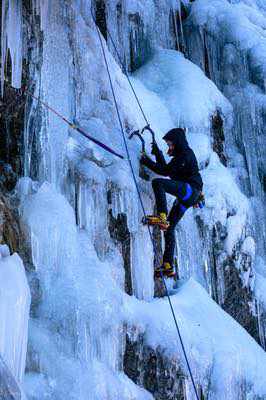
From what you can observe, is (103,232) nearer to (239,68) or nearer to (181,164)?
(181,164)

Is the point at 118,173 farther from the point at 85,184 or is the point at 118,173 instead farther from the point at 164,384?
the point at 164,384

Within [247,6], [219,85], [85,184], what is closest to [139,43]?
[219,85]

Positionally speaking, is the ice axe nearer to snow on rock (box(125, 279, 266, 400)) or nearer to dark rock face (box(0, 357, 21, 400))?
snow on rock (box(125, 279, 266, 400))

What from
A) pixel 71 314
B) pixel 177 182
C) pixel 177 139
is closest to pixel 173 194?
pixel 177 182

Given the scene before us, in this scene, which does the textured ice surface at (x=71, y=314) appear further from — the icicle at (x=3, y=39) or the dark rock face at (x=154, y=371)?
the icicle at (x=3, y=39)

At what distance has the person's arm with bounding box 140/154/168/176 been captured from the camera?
8000mm

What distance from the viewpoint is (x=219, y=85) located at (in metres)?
12.5

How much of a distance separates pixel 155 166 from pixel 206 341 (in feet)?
6.07

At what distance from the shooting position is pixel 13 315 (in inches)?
207

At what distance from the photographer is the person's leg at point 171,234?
7.78 meters

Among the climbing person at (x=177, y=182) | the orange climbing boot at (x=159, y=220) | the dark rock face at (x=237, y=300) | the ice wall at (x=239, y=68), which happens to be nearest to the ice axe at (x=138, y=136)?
the climbing person at (x=177, y=182)

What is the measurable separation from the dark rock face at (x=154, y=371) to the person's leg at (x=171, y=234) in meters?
0.82

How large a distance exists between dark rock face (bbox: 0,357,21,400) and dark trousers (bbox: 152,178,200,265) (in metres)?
3.20

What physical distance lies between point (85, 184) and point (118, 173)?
1.50 feet
